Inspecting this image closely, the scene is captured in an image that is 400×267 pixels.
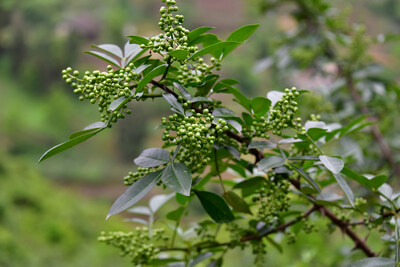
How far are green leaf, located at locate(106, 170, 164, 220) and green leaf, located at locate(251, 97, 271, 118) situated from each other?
0.39 feet

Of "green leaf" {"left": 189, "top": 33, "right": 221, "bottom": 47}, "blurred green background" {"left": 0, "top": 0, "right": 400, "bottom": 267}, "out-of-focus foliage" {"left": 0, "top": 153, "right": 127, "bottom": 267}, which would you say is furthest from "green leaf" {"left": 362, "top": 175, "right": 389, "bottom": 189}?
"blurred green background" {"left": 0, "top": 0, "right": 400, "bottom": 267}

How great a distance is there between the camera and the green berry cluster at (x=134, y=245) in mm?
513

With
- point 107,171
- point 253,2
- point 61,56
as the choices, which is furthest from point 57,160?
point 253,2

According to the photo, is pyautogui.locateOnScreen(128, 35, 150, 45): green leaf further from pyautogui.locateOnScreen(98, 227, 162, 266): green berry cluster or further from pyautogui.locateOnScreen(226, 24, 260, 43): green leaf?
pyautogui.locateOnScreen(98, 227, 162, 266): green berry cluster

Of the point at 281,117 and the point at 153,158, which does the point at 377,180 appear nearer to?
the point at 281,117

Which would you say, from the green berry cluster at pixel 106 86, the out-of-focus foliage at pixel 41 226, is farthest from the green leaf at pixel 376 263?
the out-of-focus foliage at pixel 41 226

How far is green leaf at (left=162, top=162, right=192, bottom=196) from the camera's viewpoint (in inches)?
14.4

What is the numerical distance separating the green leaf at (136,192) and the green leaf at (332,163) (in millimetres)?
155

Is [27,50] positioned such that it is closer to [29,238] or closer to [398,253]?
[29,238]

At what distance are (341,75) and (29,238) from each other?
2272 millimetres

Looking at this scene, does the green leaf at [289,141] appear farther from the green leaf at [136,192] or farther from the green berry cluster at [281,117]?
the green leaf at [136,192]

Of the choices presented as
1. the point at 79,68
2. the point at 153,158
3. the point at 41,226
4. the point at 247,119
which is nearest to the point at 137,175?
the point at 153,158

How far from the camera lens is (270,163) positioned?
0.42 meters

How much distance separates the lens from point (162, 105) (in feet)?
16.9
